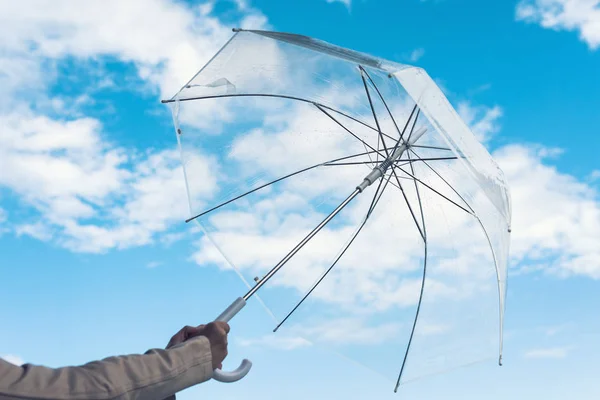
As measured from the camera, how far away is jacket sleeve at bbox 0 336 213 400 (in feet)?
5.03

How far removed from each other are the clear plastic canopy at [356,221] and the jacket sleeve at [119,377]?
327 cm

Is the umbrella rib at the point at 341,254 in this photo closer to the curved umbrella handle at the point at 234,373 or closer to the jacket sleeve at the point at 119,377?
the curved umbrella handle at the point at 234,373

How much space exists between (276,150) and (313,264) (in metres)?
1.10

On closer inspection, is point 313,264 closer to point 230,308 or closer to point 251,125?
point 251,125

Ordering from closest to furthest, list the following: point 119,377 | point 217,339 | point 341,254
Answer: point 119,377 → point 217,339 → point 341,254

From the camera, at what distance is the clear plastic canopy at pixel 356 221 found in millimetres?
5195

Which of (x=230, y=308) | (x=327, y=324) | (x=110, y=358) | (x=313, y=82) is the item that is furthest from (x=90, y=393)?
(x=327, y=324)

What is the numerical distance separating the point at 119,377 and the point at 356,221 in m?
3.99

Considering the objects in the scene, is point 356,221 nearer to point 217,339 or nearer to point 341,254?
point 341,254

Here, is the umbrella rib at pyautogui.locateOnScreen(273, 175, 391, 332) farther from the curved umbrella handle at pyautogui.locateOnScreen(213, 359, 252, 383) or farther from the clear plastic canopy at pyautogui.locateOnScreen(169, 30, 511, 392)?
the curved umbrella handle at pyautogui.locateOnScreen(213, 359, 252, 383)

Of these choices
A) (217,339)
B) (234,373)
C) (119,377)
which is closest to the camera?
(119,377)

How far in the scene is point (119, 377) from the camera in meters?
1.66

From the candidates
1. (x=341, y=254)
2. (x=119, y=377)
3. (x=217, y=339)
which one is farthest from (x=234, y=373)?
(x=341, y=254)

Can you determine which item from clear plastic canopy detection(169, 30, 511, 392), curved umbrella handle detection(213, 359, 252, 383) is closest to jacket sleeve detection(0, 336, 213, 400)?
curved umbrella handle detection(213, 359, 252, 383)
